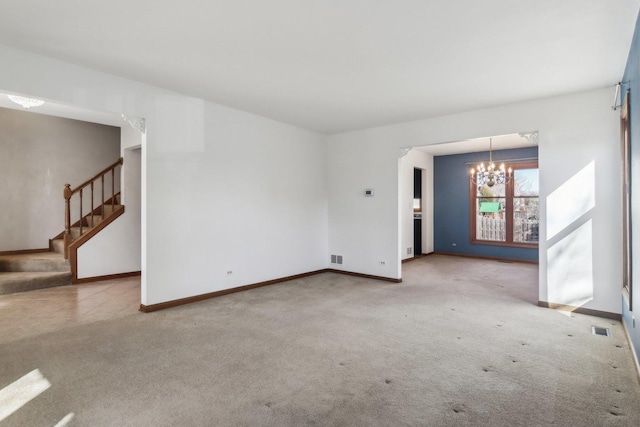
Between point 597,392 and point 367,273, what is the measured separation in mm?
4056

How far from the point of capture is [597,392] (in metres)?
→ 2.40

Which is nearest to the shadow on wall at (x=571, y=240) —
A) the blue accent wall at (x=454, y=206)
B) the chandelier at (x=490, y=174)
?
the chandelier at (x=490, y=174)

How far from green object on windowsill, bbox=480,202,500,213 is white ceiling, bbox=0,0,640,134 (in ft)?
15.0

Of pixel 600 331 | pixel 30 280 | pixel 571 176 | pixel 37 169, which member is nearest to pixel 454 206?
pixel 571 176

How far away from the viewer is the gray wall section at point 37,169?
20.3 ft

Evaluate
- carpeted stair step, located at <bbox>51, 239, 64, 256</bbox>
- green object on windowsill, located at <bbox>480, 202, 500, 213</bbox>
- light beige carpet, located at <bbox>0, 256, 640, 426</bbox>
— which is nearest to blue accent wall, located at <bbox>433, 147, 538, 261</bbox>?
green object on windowsill, located at <bbox>480, 202, 500, 213</bbox>

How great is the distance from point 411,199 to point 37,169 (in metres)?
7.98

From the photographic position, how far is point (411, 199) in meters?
8.79

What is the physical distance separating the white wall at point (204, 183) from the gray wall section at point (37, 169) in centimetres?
389

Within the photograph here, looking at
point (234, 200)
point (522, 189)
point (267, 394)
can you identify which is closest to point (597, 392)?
point (267, 394)

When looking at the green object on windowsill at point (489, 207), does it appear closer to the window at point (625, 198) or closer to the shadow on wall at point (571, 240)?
the shadow on wall at point (571, 240)

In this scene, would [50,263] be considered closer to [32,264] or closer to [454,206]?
[32,264]

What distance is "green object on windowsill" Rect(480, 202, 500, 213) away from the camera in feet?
28.1

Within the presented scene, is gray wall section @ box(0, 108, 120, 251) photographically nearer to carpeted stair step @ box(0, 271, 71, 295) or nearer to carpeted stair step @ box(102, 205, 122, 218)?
carpeted stair step @ box(102, 205, 122, 218)
